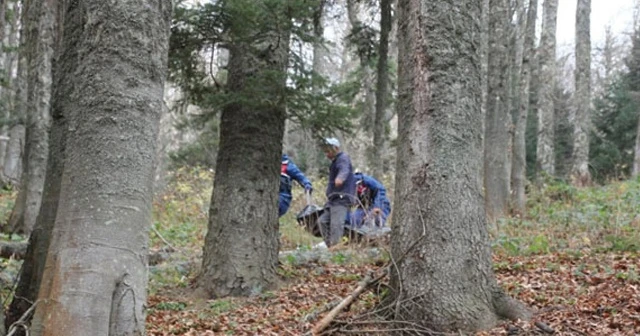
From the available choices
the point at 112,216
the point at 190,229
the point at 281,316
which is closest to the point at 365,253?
the point at 281,316

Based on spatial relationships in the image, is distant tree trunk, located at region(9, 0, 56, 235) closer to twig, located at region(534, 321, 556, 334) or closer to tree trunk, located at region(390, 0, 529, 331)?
tree trunk, located at region(390, 0, 529, 331)

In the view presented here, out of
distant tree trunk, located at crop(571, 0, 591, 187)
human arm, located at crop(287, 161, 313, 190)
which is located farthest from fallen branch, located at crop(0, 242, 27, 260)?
distant tree trunk, located at crop(571, 0, 591, 187)

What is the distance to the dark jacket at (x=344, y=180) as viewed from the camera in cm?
859

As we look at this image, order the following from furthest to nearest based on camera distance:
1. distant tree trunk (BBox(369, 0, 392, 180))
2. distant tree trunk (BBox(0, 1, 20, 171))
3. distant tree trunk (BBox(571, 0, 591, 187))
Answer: distant tree trunk (BBox(571, 0, 591, 187)) → distant tree trunk (BBox(0, 1, 20, 171)) → distant tree trunk (BBox(369, 0, 392, 180))

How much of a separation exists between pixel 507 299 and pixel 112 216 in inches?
115

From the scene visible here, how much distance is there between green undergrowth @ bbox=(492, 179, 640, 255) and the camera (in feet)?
23.2

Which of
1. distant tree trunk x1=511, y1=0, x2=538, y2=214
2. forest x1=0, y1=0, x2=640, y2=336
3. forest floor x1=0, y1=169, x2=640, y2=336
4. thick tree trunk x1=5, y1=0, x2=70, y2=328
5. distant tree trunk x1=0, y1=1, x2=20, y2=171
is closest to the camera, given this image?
forest x1=0, y1=0, x2=640, y2=336

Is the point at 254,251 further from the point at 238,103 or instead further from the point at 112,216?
the point at 112,216

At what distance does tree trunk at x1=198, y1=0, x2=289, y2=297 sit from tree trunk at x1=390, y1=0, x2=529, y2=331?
6.44 feet

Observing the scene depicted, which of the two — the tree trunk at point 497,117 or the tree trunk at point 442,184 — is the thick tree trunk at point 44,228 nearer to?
the tree trunk at point 442,184

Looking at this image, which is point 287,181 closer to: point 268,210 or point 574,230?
point 268,210

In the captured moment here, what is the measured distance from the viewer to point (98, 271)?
2.78 meters

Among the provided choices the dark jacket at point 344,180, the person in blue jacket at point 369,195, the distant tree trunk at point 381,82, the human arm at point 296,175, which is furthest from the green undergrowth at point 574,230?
the human arm at point 296,175

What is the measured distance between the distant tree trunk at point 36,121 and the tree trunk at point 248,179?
17.0 feet
